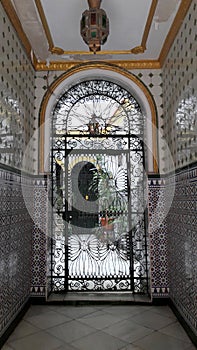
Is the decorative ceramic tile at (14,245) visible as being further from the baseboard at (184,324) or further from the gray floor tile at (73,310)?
the baseboard at (184,324)

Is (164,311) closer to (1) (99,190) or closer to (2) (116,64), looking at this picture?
(1) (99,190)

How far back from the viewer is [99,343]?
2.88m

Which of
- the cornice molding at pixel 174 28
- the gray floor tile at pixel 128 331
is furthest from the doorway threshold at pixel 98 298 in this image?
the cornice molding at pixel 174 28

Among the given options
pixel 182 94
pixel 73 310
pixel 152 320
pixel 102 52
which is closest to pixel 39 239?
pixel 73 310

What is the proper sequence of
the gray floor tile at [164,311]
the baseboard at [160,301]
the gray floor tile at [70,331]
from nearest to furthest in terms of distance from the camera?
the gray floor tile at [70,331], the gray floor tile at [164,311], the baseboard at [160,301]

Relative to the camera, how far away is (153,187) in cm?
414

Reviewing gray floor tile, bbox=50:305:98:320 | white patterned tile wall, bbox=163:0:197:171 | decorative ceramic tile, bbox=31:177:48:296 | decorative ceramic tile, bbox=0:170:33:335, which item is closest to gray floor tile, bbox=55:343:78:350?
decorative ceramic tile, bbox=0:170:33:335

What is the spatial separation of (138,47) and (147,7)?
0.78 meters

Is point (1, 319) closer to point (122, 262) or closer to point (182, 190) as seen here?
point (122, 262)

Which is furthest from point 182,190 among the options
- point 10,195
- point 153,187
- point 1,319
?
point 1,319

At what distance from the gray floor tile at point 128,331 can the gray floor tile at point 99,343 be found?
9cm

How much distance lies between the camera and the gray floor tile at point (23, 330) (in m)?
3.03

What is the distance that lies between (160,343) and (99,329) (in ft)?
2.16

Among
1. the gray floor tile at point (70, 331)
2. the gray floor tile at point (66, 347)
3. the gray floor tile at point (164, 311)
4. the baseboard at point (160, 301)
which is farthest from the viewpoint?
the baseboard at point (160, 301)
